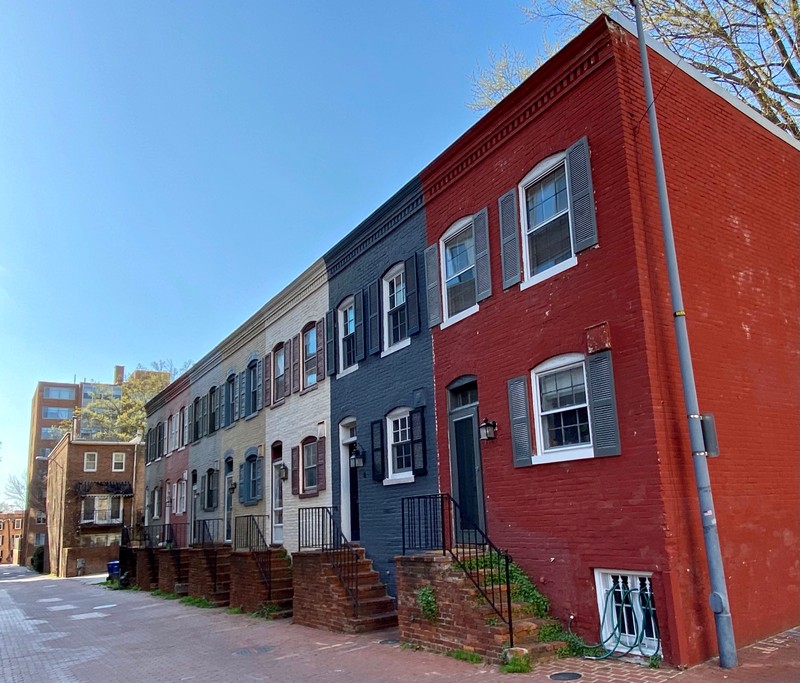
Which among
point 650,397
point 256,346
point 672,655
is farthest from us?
point 256,346

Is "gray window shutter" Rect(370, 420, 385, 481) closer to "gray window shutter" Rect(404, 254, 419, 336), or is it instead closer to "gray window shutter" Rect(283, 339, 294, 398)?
"gray window shutter" Rect(404, 254, 419, 336)

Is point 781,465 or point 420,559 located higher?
point 781,465

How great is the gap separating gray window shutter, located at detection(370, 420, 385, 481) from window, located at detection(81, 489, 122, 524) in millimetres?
31352

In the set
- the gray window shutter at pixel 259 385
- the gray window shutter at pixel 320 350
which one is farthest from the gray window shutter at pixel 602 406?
the gray window shutter at pixel 259 385

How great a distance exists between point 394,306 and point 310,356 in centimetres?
412

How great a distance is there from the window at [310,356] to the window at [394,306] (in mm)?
3487

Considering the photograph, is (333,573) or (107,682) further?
(333,573)

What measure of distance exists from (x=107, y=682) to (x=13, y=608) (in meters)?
15.0

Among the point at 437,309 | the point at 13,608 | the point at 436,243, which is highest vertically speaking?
the point at 436,243

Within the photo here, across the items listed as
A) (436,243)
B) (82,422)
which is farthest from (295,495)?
(82,422)

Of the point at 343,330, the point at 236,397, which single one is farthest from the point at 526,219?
the point at 236,397

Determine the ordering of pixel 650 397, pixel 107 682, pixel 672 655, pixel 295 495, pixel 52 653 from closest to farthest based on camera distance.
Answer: pixel 672 655 → pixel 650 397 → pixel 107 682 → pixel 52 653 → pixel 295 495

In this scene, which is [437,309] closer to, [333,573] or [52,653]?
[333,573]

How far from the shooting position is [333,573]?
12.6 metres
